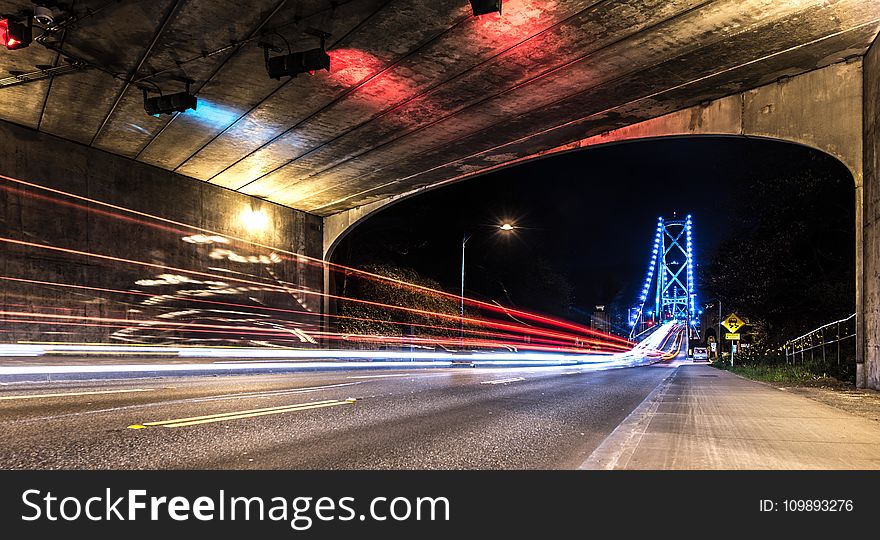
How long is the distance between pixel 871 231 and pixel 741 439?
33.5 feet

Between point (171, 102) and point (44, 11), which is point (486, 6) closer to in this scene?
point (44, 11)

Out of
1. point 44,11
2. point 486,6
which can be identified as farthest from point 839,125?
point 44,11

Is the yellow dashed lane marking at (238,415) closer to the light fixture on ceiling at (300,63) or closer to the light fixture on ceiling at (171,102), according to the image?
the light fixture on ceiling at (300,63)

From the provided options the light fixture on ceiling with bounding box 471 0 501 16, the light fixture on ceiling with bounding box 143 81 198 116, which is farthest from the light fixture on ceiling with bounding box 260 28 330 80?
the light fixture on ceiling with bounding box 471 0 501 16

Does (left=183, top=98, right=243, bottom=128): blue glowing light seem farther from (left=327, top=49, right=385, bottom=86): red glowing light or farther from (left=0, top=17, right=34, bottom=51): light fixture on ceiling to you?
(left=0, top=17, right=34, bottom=51): light fixture on ceiling

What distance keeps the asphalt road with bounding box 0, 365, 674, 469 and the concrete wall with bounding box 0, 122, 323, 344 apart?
36.0 feet

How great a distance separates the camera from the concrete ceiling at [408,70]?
13.0 m

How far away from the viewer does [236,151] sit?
76.5 ft

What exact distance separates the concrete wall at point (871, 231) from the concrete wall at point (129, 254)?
24467 mm

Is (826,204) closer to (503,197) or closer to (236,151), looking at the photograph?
(236,151)

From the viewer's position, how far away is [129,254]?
24172 millimetres

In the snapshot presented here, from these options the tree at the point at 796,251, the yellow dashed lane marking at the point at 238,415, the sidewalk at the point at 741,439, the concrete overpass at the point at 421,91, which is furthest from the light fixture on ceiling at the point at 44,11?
the tree at the point at 796,251

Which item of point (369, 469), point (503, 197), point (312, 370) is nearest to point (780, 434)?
point (369, 469)
